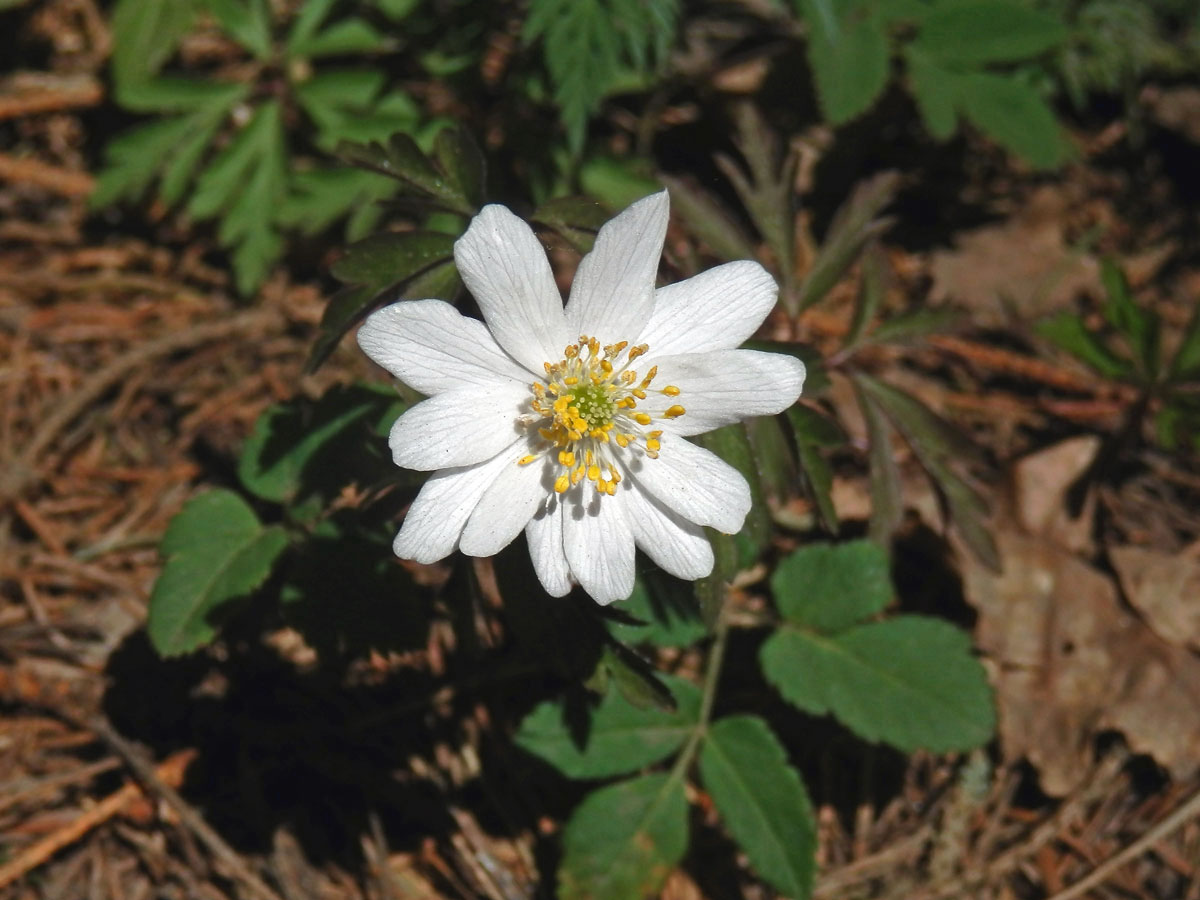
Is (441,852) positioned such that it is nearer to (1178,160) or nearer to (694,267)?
(694,267)

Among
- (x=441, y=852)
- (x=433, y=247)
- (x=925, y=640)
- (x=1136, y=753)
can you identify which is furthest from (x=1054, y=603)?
(x=433, y=247)

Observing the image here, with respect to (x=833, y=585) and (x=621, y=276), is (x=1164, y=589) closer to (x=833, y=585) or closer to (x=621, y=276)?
(x=833, y=585)

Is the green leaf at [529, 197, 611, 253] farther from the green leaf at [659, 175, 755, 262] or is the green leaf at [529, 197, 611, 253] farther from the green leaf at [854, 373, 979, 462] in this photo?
the green leaf at [854, 373, 979, 462]

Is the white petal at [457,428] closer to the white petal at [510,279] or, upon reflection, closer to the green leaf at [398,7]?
the white petal at [510,279]

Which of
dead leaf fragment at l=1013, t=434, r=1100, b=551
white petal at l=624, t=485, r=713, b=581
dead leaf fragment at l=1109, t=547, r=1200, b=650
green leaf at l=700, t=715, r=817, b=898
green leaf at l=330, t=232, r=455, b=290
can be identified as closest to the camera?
white petal at l=624, t=485, r=713, b=581

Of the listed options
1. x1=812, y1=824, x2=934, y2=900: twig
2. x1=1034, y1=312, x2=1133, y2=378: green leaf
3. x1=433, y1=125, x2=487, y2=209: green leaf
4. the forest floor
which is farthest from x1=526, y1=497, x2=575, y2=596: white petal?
x1=1034, y1=312, x2=1133, y2=378: green leaf

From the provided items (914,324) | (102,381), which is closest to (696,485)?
(914,324)
